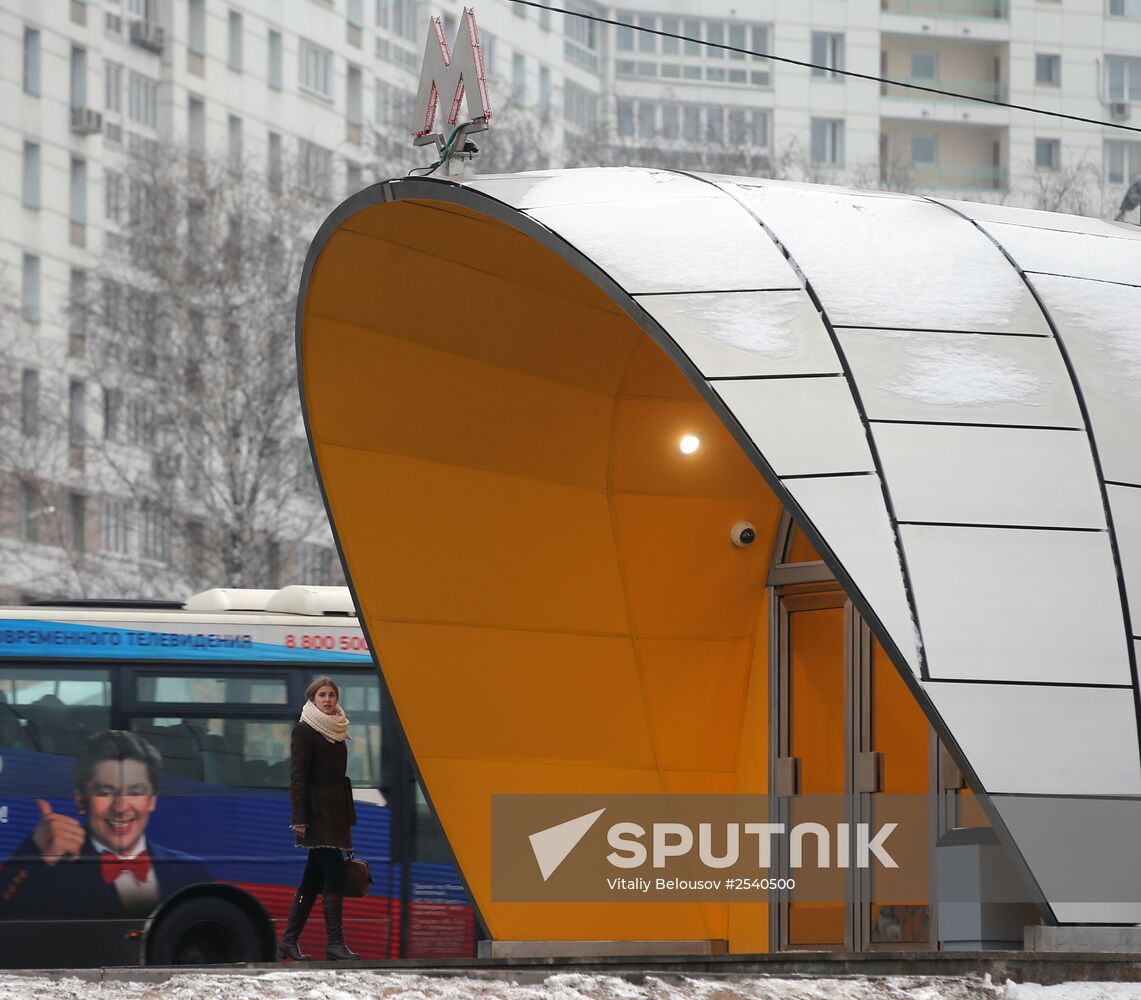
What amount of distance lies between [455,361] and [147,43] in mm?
38058

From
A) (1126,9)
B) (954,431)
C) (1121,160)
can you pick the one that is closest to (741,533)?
(954,431)

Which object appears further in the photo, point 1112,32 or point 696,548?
point 1112,32

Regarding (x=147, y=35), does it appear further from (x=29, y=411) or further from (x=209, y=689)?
(x=209, y=689)

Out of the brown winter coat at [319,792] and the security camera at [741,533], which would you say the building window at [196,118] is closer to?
the security camera at [741,533]

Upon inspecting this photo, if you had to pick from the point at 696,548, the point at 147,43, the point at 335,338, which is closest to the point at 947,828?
the point at 696,548

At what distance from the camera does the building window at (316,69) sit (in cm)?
5269

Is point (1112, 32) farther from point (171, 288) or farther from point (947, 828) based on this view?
point (947, 828)

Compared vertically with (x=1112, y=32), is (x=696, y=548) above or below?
below

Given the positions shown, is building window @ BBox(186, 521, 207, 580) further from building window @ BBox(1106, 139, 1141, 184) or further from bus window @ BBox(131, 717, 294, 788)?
building window @ BBox(1106, 139, 1141, 184)

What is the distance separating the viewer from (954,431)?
10406 millimetres

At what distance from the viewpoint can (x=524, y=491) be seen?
45.8 feet

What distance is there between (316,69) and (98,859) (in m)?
39.4

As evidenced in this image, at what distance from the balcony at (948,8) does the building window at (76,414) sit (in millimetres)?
29668

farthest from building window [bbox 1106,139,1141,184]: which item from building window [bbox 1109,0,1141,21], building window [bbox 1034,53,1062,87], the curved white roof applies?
the curved white roof
